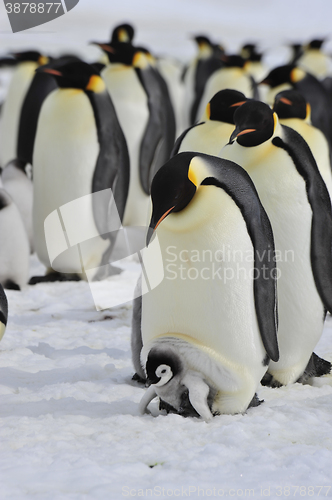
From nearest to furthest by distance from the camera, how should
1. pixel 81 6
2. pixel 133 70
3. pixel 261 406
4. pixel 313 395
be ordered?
pixel 261 406
pixel 313 395
pixel 133 70
pixel 81 6

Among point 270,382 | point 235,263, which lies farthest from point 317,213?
point 270,382

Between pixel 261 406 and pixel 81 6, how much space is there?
55.8 meters

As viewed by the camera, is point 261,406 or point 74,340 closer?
point 261,406

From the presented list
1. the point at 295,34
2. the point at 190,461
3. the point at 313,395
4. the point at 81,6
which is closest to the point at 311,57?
the point at 313,395

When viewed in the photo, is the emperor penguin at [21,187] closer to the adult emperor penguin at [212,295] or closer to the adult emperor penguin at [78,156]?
the adult emperor penguin at [78,156]

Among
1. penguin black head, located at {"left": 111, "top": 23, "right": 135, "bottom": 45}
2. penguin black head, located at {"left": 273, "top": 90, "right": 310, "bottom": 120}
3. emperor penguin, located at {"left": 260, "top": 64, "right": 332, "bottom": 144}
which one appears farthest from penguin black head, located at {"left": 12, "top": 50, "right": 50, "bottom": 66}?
penguin black head, located at {"left": 273, "top": 90, "right": 310, "bottom": 120}

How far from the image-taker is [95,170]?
4.12 meters

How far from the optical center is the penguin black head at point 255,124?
233 cm

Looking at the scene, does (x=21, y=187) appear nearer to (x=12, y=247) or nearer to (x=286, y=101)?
(x=12, y=247)

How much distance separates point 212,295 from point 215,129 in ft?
4.19

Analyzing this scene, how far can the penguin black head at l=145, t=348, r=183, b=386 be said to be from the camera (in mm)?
1919

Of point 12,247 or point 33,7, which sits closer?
point 12,247

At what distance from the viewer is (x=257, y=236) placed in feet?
6.58

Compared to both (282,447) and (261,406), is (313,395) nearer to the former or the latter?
(261,406)
